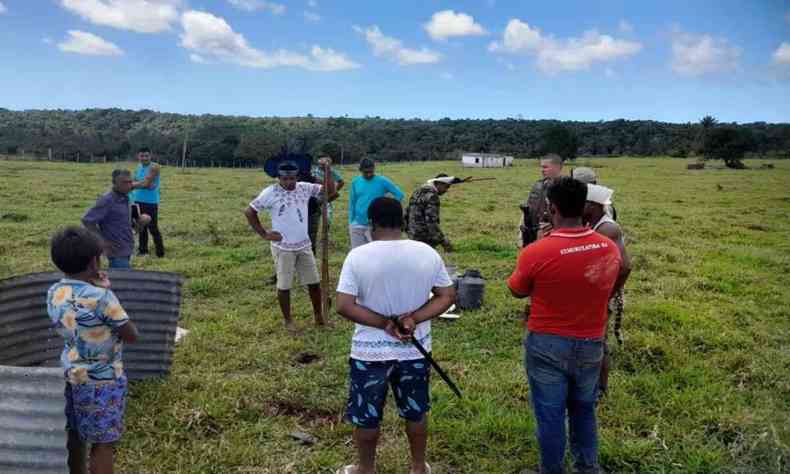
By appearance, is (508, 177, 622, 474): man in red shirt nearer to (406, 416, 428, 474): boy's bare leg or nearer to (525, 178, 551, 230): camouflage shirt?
(406, 416, 428, 474): boy's bare leg

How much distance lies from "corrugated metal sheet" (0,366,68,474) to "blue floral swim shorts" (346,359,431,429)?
1468 millimetres

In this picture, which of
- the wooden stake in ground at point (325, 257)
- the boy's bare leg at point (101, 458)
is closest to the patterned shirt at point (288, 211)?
the wooden stake in ground at point (325, 257)

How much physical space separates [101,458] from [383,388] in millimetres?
1514

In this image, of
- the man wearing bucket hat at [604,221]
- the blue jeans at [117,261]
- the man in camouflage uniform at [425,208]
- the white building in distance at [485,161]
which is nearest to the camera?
the man wearing bucket hat at [604,221]

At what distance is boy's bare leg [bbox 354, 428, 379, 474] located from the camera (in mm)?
3243

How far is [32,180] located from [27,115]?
86.1 meters

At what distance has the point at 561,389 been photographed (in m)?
3.11

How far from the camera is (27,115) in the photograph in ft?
312

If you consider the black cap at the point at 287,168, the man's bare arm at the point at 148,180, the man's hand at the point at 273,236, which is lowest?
the man's hand at the point at 273,236

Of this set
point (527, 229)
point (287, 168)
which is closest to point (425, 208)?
point (527, 229)

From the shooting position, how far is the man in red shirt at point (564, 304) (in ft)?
9.78

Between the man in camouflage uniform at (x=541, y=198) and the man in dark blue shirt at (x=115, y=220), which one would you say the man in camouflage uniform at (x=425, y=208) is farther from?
the man in dark blue shirt at (x=115, y=220)

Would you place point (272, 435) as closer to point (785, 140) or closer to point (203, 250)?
point (203, 250)

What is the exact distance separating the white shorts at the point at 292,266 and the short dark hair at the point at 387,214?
3.12 m
